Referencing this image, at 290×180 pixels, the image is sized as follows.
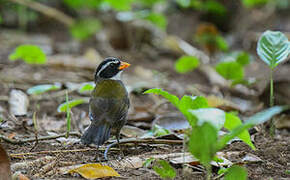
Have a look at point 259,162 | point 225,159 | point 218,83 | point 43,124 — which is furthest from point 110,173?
point 218,83

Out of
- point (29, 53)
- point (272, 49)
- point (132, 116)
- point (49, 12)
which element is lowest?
point (132, 116)

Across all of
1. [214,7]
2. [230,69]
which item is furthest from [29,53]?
[214,7]

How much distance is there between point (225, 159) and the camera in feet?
10.0

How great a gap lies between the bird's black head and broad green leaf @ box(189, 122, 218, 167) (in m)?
2.33

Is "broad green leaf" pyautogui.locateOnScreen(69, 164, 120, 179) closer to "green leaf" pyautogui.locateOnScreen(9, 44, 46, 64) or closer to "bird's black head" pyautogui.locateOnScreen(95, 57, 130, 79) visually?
"bird's black head" pyautogui.locateOnScreen(95, 57, 130, 79)

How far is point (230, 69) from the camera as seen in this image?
18.1 ft

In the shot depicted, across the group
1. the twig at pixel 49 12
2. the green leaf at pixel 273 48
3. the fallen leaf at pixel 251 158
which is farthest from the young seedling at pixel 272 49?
the twig at pixel 49 12

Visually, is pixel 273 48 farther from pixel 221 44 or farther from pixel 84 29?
pixel 84 29

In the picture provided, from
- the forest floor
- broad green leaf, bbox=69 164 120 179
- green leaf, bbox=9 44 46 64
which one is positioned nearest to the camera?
broad green leaf, bbox=69 164 120 179

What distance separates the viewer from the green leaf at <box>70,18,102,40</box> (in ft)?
30.4

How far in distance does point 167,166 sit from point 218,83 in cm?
446

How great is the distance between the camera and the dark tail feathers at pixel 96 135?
308cm

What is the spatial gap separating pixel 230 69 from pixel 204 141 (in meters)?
3.50

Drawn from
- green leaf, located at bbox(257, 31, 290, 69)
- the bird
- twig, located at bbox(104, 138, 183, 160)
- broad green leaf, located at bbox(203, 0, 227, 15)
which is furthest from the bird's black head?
broad green leaf, located at bbox(203, 0, 227, 15)
